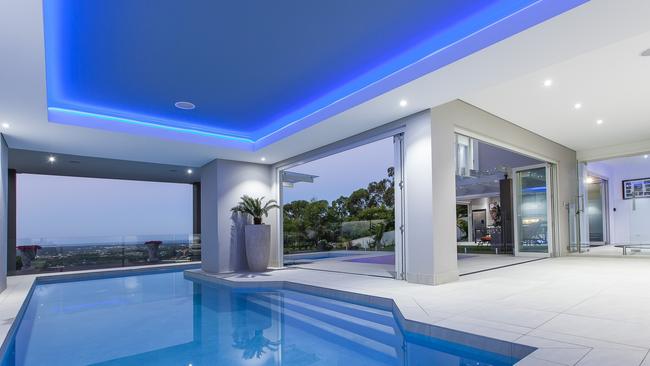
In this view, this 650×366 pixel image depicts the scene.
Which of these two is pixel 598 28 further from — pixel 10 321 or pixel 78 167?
pixel 78 167

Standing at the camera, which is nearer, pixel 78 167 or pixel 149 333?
pixel 149 333

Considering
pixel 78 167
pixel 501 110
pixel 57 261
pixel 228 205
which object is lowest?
pixel 57 261

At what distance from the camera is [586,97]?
24.6 ft

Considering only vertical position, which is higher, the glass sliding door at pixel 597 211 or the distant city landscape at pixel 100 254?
the glass sliding door at pixel 597 211

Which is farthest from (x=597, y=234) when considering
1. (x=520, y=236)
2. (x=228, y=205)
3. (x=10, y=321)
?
(x=10, y=321)

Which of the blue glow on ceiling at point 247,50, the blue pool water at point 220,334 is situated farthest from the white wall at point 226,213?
the blue glow on ceiling at point 247,50

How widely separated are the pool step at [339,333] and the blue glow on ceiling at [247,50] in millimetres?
3460

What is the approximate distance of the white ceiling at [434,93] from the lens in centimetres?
380

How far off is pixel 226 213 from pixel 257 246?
51.3 inches

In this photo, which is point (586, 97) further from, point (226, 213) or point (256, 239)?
point (226, 213)

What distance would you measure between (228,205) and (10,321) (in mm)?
5716

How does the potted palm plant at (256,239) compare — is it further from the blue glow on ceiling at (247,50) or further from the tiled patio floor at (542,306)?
the blue glow on ceiling at (247,50)

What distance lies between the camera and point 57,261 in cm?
1152

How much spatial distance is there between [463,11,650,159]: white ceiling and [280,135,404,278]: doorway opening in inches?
179
